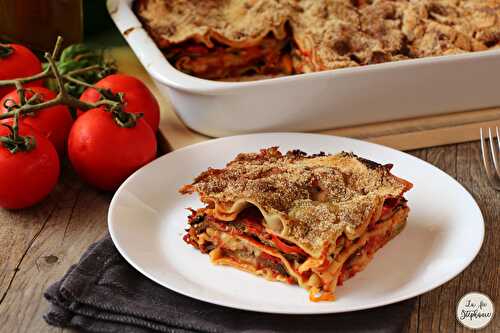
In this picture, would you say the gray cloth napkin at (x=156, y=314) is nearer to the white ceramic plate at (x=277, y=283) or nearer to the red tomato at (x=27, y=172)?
the white ceramic plate at (x=277, y=283)

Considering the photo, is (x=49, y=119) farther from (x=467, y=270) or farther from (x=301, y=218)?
(x=467, y=270)

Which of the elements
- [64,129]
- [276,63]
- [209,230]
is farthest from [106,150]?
[276,63]

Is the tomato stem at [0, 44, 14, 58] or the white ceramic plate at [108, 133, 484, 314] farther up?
the tomato stem at [0, 44, 14, 58]

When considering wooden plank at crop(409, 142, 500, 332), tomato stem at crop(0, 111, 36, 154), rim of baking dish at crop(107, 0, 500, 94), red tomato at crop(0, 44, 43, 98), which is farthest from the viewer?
red tomato at crop(0, 44, 43, 98)

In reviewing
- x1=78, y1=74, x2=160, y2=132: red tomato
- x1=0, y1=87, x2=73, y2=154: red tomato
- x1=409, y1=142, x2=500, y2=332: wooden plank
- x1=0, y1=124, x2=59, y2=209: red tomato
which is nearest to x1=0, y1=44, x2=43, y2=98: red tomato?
x1=0, y1=87, x2=73, y2=154: red tomato

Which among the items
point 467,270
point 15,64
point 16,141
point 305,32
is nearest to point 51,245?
point 16,141

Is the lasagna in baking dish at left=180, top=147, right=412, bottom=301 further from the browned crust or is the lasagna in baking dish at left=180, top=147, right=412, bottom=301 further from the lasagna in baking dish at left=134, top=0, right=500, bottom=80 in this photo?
the lasagna in baking dish at left=134, top=0, right=500, bottom=80
